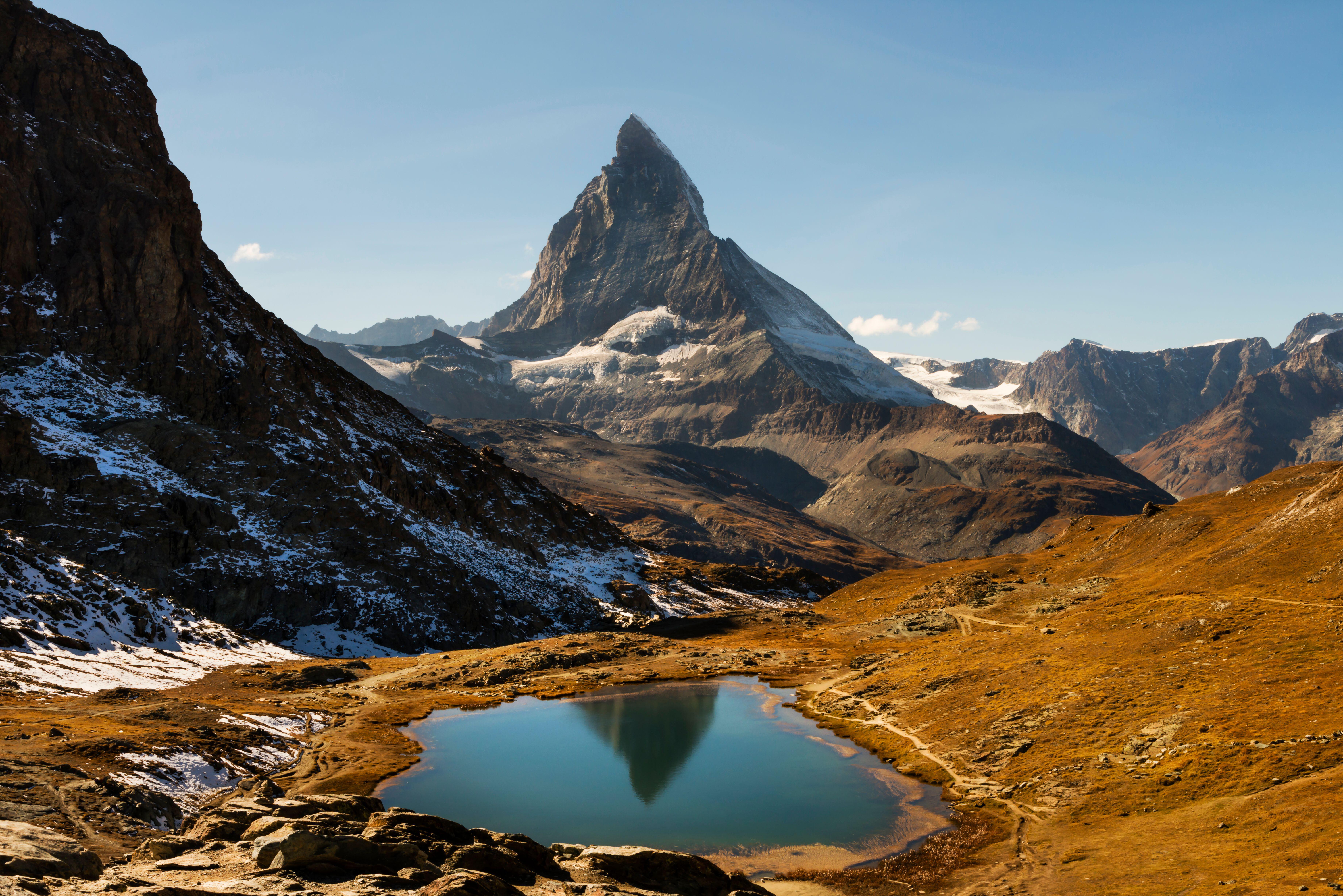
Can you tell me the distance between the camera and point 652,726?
96.6 metres

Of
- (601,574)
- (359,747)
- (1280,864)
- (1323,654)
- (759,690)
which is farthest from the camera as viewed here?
(601,574)

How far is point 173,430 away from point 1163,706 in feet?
489

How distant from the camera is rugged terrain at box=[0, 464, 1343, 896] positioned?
4800 centimetres

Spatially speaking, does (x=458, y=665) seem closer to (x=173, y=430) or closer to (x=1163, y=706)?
(x=173, y=430)

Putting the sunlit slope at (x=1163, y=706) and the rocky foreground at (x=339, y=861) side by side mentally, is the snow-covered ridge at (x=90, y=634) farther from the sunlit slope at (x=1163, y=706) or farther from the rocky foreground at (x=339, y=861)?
the sunlit slope at (x=1163, y=706)

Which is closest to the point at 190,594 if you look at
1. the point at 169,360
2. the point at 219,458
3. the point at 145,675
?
the point at 219,458

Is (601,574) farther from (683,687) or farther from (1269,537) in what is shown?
(1269,537)

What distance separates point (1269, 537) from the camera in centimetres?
9281

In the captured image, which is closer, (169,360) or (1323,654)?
(1323,654)

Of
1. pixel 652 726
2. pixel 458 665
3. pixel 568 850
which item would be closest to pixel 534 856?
pixel 568 850

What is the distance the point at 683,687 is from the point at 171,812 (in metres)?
70.1

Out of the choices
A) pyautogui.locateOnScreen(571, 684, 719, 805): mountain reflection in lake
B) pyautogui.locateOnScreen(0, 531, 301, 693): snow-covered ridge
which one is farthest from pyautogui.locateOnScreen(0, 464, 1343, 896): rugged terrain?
pyautogui.locateOnScreen(571, 684, 719, 805): mountain reflection in lake

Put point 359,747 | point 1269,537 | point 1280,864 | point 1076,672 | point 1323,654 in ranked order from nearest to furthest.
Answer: point 1280,864 < point 1323,654 < point 1076,672 < point 359,747 < point 1269,537

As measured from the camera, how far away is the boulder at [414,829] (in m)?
37.9
